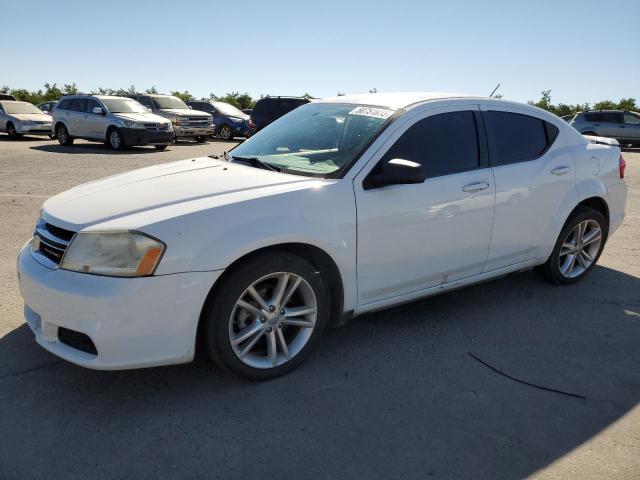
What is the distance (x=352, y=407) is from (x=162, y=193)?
5.34ft

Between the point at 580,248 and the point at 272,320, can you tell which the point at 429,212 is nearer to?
the point at 272,320

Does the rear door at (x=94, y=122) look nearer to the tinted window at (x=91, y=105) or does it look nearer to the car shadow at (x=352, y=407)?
the tinted window at (x=91, y=105)

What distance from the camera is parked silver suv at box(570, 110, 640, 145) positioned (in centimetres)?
2277

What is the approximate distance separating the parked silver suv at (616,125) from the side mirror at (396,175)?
72.3ft

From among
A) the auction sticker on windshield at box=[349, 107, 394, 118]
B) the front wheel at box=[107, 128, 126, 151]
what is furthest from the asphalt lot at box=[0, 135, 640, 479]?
the front wheel at box=[107, 128, 126, 151]

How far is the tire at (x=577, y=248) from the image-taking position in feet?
15.7

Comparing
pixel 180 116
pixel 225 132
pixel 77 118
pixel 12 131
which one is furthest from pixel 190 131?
pixel 12 131

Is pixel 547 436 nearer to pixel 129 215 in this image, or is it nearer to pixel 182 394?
pixel 182 394

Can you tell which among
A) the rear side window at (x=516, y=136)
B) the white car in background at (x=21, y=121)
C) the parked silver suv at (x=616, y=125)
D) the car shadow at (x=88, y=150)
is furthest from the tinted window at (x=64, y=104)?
the parked silver suv at (x=616, y=125)

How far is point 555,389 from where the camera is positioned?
10.7ft

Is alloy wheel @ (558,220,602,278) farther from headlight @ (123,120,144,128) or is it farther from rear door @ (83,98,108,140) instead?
rear door @ (83,98,108,140)

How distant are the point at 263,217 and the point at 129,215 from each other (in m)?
0.71

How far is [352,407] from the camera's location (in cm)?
303

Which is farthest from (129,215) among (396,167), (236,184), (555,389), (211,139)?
(211,139)
